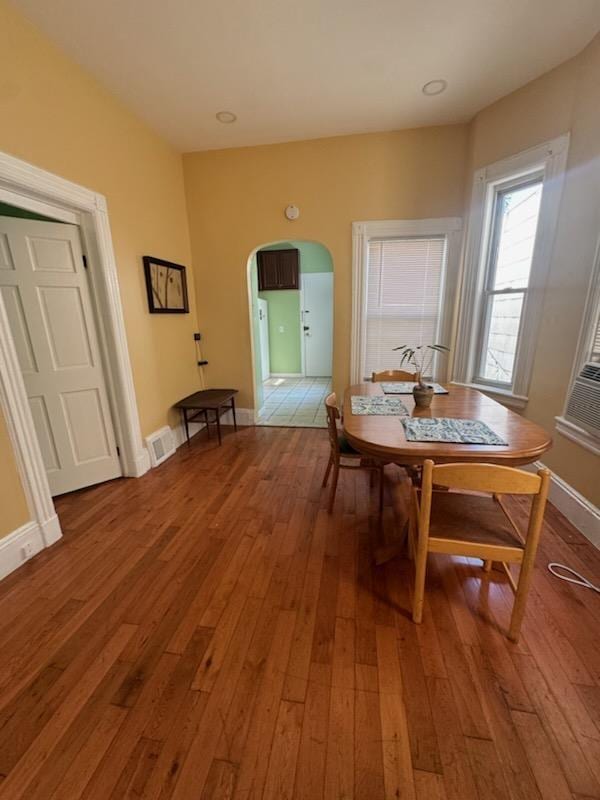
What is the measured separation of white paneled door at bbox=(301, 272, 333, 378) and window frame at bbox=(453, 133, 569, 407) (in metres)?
3.07

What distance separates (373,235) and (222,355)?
2.09 m

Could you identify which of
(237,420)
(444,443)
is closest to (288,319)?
(237,420)

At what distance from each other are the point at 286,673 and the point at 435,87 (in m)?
3.76

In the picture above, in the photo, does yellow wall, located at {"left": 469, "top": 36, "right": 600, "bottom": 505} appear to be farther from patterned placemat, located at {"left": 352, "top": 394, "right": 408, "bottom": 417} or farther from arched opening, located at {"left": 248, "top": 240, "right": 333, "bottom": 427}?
arched opening, located at {"left": 248, "top": 240, "right": 333, "bottom": 427}

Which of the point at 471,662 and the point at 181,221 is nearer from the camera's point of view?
the point at 471,662

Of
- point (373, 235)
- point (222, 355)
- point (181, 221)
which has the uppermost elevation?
point (181, 221)

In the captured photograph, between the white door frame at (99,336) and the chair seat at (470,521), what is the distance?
218 centimetres

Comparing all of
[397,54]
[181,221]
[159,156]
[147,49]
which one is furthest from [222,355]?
[397,54]

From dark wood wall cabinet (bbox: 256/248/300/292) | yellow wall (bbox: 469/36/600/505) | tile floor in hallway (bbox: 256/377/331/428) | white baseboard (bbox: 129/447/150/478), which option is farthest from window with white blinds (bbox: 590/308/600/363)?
dark wood wall cabinet (bbox: 256/248/300/292)

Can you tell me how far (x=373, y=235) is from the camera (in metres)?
3.25

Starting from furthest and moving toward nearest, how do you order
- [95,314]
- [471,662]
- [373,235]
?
[373,235], [95,314], [471,662]

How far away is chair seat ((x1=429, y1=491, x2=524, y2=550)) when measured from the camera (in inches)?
52.1

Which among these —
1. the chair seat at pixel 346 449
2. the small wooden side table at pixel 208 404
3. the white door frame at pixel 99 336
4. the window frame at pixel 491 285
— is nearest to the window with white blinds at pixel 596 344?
the window frame at pixel 491 285

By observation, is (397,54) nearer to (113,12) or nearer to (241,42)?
(241,42)
